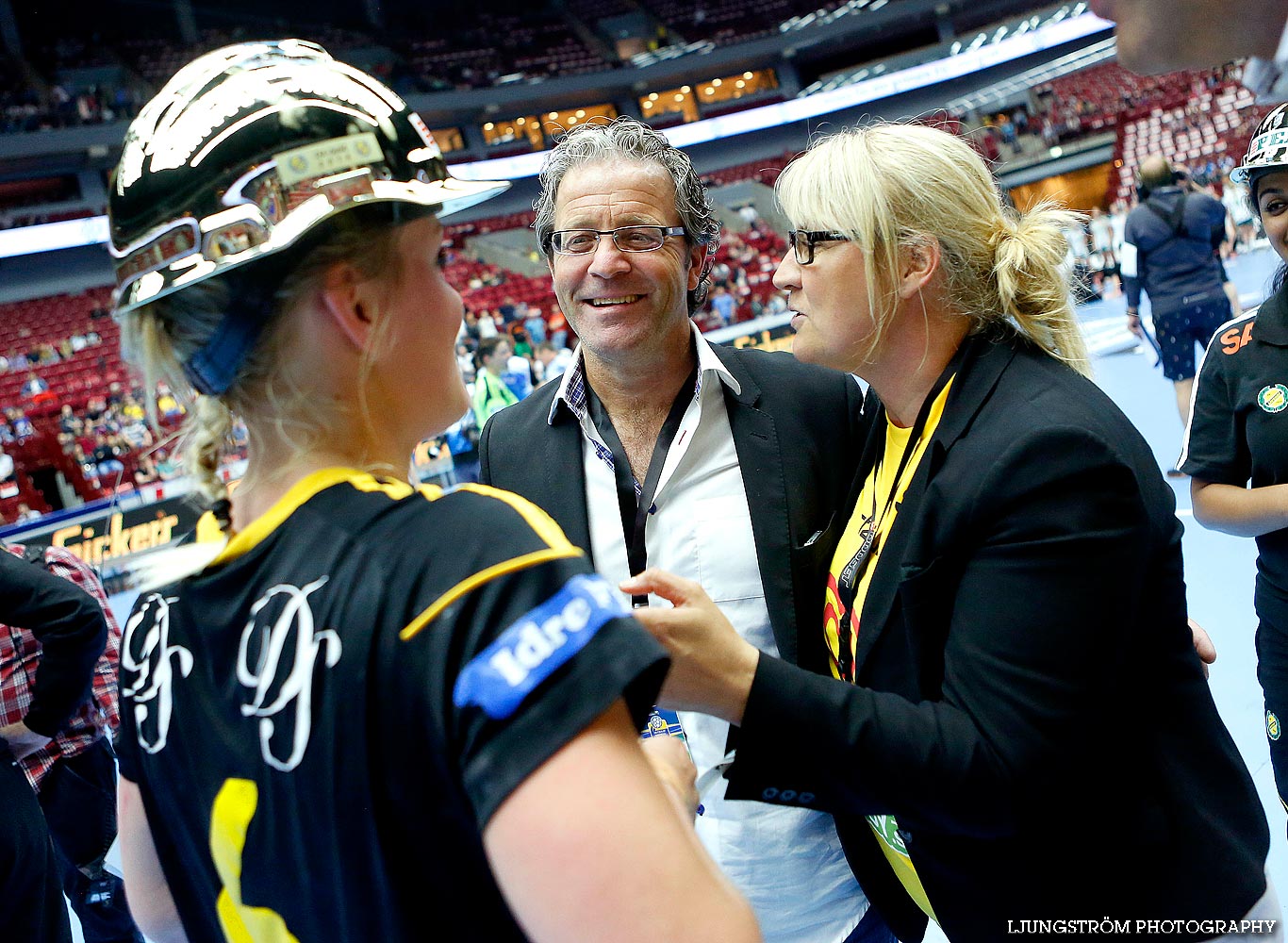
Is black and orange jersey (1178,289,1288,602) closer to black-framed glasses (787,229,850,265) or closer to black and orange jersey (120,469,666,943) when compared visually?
black-framed glasses (787,229,850,265)

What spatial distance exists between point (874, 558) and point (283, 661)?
0.96 meters

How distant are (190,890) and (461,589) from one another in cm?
52

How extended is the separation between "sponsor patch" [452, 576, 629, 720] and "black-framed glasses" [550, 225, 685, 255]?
1.40 m

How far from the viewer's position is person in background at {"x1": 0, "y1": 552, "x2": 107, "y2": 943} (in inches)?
78.6

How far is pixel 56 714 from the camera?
2.39 metres

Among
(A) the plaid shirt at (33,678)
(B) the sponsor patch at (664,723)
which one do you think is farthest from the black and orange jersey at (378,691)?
(A) the plaid shirt at (33,678)

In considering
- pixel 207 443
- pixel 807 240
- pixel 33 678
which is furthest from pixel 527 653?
pixel 33 678

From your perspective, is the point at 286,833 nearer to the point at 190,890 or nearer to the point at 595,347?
the point at 190,890

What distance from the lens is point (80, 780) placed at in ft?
8.75

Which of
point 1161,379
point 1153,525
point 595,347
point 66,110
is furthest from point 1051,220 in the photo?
point 66,110

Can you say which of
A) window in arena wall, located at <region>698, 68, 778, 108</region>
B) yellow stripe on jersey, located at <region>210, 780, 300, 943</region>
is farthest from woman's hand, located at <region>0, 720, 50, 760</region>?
window in arena wall, located at <region>698, 68, 778, 108</region>

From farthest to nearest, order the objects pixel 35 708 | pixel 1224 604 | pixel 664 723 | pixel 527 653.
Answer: pixel 1224 604 < pixel 35 708 < pixel 664 723 < pixel 527 653

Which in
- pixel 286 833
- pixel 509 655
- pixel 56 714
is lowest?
pixel 56 714

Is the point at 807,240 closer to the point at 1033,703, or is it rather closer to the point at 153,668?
the point at 1033,703
